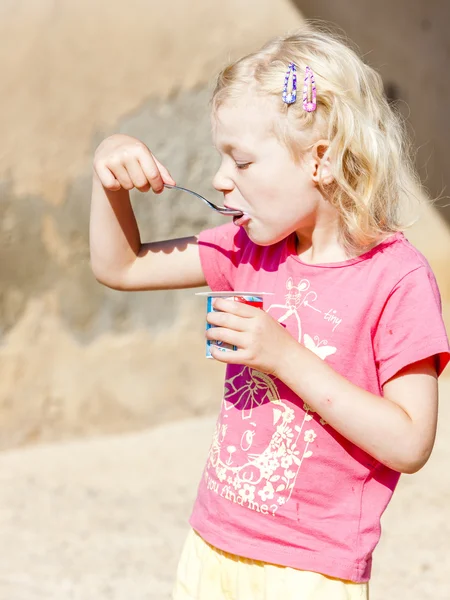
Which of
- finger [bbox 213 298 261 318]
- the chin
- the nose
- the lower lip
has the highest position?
the nose

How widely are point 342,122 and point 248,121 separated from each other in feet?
0.62

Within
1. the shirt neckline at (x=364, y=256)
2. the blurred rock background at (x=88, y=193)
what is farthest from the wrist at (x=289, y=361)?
the blurred rock background at (x=88, y=193)

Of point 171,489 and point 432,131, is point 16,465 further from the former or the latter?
point 432,131

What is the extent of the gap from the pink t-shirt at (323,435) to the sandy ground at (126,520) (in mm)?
1456

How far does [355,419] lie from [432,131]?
12.3 ft

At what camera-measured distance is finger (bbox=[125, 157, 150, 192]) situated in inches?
78.5

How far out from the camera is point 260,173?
1.89 metres

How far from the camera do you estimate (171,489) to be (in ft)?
13.1

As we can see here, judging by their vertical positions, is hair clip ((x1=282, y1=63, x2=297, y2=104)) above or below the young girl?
above

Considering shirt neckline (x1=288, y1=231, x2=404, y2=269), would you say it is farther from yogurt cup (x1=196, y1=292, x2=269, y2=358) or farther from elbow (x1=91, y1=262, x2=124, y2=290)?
elbow (x1=91, y1=262, x2=124, y2=290)

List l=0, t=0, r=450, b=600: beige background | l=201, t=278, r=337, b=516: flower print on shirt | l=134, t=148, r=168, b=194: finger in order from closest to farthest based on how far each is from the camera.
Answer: l=201, t=278, r=337, b=516: flower print on shirt → l=134, t=148, r=168, b=194: finger → l=0, t=0, r=450, b=600: beige background


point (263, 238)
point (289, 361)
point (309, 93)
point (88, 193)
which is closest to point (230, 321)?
point (289, 361)

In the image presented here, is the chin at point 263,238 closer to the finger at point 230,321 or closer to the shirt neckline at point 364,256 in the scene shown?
the shirt neckline at point 364,256

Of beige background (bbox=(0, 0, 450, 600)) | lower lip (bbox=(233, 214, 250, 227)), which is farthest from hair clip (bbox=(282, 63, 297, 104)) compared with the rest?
beige background (bbox=(0, 0, 450, 600))
